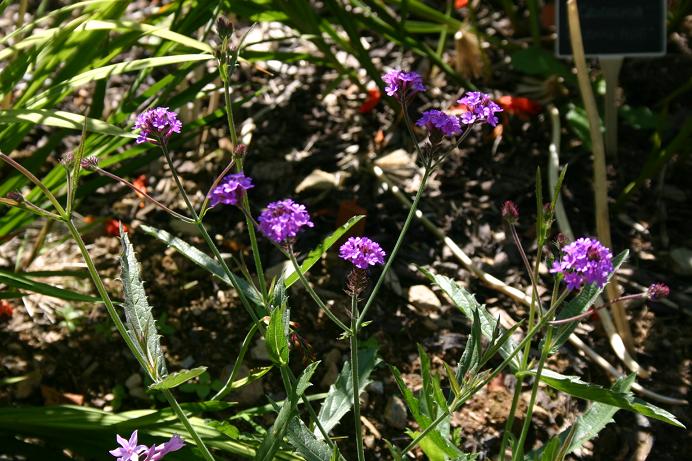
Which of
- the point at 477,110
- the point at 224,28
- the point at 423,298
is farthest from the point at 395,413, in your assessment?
the point at 224,28

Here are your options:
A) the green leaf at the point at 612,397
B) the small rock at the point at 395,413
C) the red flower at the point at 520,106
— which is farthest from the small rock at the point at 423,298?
the green leaf at the point at 612,397

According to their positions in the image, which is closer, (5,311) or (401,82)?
(401,82)

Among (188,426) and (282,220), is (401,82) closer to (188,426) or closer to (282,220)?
(282,220)

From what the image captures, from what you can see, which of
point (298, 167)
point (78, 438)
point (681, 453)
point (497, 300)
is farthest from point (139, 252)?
point (681, 453)

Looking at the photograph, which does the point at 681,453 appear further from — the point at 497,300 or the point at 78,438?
the point at 78,438

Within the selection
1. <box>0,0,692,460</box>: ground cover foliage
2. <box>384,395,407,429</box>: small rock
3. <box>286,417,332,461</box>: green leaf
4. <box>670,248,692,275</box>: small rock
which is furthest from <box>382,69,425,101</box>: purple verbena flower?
<box>670,248,692,275</box>: small rock

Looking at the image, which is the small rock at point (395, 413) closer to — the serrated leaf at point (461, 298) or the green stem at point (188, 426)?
the serrated leaf at point (461, 298)

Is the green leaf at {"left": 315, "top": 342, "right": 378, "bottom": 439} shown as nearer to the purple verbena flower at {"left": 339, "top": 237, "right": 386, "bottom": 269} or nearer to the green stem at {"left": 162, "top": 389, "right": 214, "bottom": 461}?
the green stem at {"left": 162, "top": 389, "right": 214, "bottom": 461}

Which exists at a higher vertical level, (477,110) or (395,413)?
(477,110)
